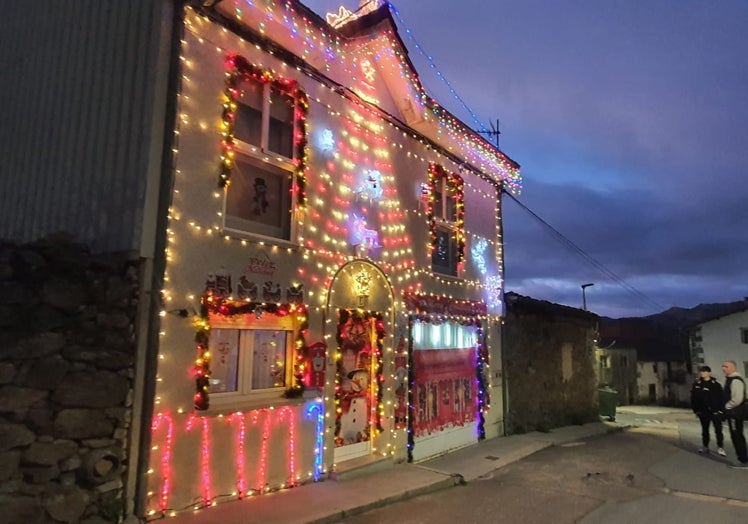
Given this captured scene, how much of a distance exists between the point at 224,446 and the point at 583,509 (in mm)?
4749

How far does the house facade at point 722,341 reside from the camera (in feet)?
80.5

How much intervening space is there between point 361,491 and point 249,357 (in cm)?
238

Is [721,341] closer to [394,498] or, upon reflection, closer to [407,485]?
[407,485]

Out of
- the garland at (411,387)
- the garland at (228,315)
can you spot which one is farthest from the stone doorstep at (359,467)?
the garland at (228,315)

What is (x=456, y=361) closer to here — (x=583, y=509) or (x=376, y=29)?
(x=583, y=509)

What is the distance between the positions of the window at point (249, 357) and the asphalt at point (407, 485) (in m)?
1.34

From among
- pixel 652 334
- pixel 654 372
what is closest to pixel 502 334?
pixel 654 372

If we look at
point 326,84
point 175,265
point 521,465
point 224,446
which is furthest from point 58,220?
point 521,465

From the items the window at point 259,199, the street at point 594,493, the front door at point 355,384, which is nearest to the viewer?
the street at point 594,493

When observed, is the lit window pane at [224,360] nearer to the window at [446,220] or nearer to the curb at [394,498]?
the curb at [394,498]

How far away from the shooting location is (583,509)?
22.2 feet

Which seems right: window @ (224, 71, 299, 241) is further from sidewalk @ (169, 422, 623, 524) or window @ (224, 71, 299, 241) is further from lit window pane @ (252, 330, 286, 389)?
sidewalk @ (169, 422, 623, 524)

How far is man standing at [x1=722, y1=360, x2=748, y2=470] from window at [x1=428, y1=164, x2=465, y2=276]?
5.71 metres

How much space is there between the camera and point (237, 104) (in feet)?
22.6
